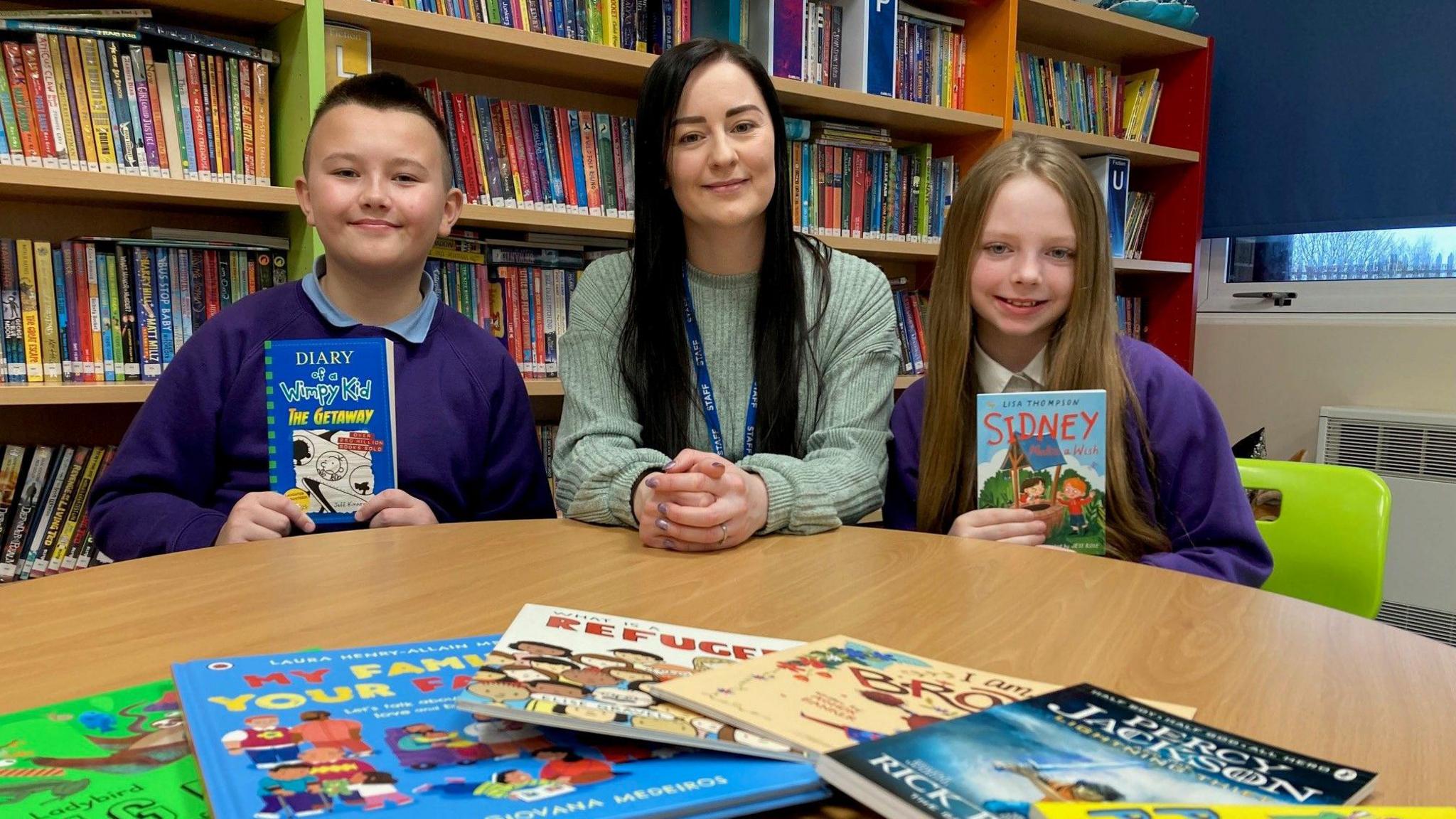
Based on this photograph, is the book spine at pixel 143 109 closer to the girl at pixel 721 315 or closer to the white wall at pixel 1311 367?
the girl at pixel 721 315

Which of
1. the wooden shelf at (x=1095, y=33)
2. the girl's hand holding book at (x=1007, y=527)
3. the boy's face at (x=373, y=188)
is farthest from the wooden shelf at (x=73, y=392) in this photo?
the wooden shelf at (x=1095, y=33)

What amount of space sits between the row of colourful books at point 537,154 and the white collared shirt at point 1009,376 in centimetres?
111

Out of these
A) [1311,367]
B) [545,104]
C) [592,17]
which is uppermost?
[592,17]

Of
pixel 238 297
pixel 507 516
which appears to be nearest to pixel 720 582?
pixel 507 516

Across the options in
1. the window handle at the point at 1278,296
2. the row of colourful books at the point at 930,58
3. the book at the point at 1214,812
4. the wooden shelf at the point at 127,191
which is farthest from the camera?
the window handle at the point at 1278,296

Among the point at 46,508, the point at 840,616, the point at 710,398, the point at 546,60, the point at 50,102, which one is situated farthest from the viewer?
the point at 546,60

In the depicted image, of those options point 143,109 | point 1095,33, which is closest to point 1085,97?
point 1095,33

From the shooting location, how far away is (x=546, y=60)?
2.35m

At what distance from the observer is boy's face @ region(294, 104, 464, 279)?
5.18 feet

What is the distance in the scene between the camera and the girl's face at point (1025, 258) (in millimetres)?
1490

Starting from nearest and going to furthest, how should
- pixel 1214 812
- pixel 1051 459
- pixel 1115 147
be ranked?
pixel 1214 812 < pixel 1051 459 < pixel 1115 147

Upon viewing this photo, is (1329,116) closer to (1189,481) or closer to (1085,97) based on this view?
(1085,97)

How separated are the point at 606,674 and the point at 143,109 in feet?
6.06

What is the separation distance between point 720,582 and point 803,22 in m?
2.08
